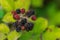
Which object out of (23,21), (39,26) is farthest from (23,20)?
(39,26)

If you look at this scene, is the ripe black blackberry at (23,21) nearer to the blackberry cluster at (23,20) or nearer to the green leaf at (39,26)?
the blackberry cluster at (23,20)

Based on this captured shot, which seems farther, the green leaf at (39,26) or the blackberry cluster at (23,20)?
the green leaf at (39,26)

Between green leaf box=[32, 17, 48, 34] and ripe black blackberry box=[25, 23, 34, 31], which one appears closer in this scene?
ripe black blackberry box=[25, 23, 34, 31]

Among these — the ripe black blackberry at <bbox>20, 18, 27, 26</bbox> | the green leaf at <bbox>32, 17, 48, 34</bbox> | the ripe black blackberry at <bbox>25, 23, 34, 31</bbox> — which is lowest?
the green leaf at <bbox>32, 17, 48, 34</bbox>

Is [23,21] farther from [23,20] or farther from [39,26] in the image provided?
[39,26]

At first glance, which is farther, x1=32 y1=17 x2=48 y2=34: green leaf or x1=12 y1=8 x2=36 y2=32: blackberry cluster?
x1=32 y1=17 x2=48 y2=34: green leaf

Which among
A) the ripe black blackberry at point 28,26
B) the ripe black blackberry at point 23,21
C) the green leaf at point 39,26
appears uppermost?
the ripe black blackberry at point 23,21

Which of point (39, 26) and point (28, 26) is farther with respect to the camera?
point (39, 26)

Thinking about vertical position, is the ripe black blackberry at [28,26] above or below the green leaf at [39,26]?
above

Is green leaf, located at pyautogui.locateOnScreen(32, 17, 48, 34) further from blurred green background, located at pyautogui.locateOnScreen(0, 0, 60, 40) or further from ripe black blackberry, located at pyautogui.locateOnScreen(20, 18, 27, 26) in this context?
ripe black blackberry, located at pyautogui.locateOnScreen(20, 18, 27, 26)

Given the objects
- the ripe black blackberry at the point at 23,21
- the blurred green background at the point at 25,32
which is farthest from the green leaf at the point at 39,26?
the ripe black blackberry at the point at 23,21

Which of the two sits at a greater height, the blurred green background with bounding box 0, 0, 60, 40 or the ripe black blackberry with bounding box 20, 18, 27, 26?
the ripe black blackberry with bounding box 20, 18, 27, 26

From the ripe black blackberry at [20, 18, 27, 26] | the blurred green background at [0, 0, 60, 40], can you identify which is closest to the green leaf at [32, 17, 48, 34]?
the blurred green background at [0, 0, 60, 40]
